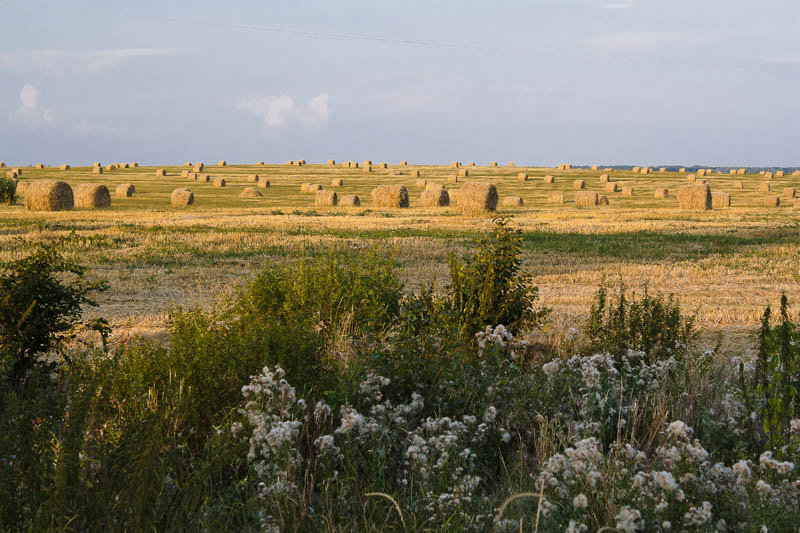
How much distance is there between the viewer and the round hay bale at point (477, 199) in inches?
1368

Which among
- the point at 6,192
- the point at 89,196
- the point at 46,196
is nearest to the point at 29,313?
the point at 46,196

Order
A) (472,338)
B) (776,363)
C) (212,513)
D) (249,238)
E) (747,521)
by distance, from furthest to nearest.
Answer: (249,238), (472,338), (776,363), (212,513), (747,521)

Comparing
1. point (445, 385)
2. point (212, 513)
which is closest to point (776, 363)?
point (445, 385)

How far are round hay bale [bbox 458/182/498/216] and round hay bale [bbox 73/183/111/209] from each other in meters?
17.7

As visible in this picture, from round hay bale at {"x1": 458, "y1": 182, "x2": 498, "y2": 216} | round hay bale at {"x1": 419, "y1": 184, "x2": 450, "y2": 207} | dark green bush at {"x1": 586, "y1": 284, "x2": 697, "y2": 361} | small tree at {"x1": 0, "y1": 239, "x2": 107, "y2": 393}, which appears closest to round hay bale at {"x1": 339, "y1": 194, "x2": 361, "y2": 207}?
round hay bale at {"x1": 419, "y1": 184, "x2": 450, "y2": 207}

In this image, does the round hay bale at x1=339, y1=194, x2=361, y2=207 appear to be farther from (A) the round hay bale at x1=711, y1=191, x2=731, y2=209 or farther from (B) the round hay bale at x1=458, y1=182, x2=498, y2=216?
(A) the round hay bale at x1=711, y1=191, x2=731, y2=209

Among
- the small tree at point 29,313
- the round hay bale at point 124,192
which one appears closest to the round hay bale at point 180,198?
the round hay bale at point 124,192

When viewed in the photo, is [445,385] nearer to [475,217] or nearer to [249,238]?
[249,238]

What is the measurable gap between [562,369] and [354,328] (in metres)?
Result: 3.17

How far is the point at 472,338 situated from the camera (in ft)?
27.7

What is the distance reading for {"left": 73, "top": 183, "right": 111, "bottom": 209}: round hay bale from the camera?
122 feet

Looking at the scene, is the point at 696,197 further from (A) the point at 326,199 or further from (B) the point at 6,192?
(B) the point at 6,192

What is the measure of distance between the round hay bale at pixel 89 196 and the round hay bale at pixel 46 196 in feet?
9.37

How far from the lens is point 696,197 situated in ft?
129
